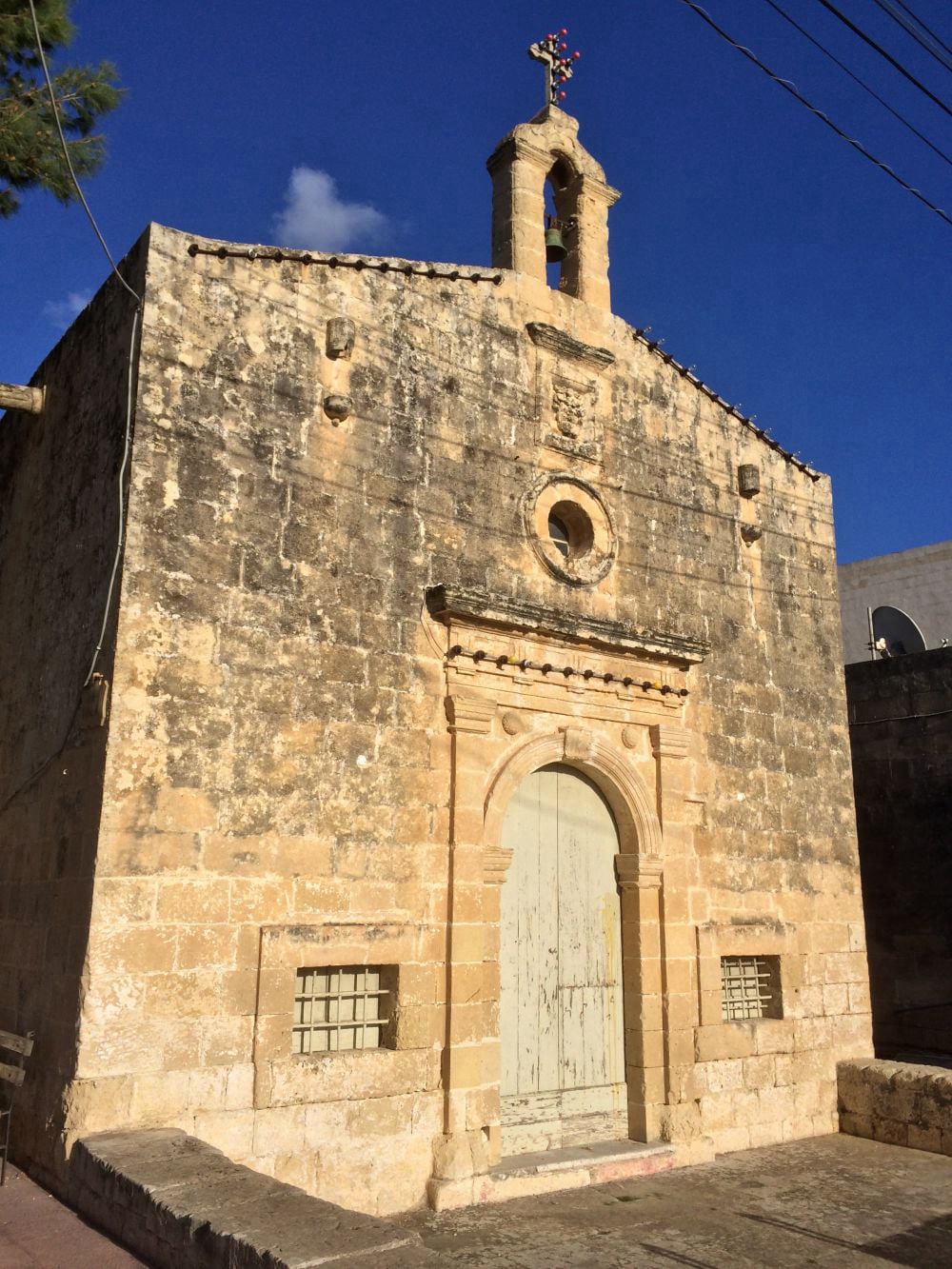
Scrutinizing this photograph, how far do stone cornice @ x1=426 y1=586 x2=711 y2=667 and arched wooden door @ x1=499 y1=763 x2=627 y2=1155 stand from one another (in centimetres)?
111

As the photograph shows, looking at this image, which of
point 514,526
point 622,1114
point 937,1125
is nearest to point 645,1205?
point 622,1114

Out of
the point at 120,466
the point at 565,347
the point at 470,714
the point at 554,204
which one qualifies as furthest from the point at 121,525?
the point at 554,204

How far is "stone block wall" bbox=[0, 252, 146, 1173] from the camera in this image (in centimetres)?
608

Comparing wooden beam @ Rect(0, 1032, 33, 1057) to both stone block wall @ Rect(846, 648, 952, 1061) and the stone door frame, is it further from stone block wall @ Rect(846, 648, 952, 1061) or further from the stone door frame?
stone block wall @ Rect(846, 648, 952, 1061)

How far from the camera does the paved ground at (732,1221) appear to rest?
5.98 m

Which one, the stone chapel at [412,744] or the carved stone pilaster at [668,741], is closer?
the stone chapel at [412,744]

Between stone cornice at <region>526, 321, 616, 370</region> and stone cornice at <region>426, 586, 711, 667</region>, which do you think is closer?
stone cornice at <region>426, 586, 711, 667</region>

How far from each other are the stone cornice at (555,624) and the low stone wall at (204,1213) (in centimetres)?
370

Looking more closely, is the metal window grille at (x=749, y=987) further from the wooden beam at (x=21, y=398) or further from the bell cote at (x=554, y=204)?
the wooden beam at (x=21, y=398)

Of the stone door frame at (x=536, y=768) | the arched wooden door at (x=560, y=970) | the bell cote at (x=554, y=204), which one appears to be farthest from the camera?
the bell cote at (x=554, y=204)

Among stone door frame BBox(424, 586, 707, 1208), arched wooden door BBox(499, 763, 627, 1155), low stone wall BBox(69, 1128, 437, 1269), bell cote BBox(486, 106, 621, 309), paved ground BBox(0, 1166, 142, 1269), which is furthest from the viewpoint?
bell cote BBox(486, 106, 621, 309)

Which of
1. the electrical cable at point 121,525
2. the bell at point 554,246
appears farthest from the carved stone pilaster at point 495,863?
the bell at point 554,246

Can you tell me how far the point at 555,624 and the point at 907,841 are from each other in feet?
21.4

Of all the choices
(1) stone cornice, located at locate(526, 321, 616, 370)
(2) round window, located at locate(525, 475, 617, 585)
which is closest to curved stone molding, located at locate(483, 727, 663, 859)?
(2) round window, located at locate(525, 475, 617, 585)
